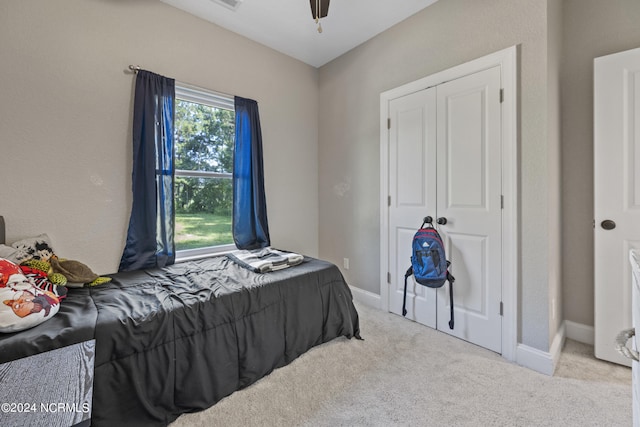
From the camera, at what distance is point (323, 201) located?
11.1 ft

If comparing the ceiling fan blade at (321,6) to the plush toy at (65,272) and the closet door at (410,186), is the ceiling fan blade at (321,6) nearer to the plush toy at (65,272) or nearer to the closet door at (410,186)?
the closet door at (410,186)

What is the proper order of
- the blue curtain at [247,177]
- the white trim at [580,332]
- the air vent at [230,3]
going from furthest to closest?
the blue curtain at [247,177]
the air vent at [230,3]
the white trim at [580,332]

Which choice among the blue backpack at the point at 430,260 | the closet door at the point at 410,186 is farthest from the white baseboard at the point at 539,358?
the closet door at the point at 410,186

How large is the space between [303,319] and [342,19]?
8.51 ft

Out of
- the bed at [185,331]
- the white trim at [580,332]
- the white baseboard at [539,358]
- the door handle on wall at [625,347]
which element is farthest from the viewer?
the white trim at [580,332]

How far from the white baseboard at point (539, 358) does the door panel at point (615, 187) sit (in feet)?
1.14

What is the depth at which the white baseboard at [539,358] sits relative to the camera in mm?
1717

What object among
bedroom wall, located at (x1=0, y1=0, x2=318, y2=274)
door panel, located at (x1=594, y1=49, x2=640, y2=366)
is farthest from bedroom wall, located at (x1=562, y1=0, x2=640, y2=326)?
bedroom wall, located at (x1=0, y1=0, x2=318, y2=274)

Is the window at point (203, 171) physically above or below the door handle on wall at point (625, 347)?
above

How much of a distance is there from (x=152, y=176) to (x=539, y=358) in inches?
120

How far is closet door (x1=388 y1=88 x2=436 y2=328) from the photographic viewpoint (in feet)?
7.63

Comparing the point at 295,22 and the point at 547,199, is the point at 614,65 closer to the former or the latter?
the point at 547,199

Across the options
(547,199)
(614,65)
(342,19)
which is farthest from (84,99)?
(614,65)


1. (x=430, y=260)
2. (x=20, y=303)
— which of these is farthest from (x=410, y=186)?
(x=20, y=303)
